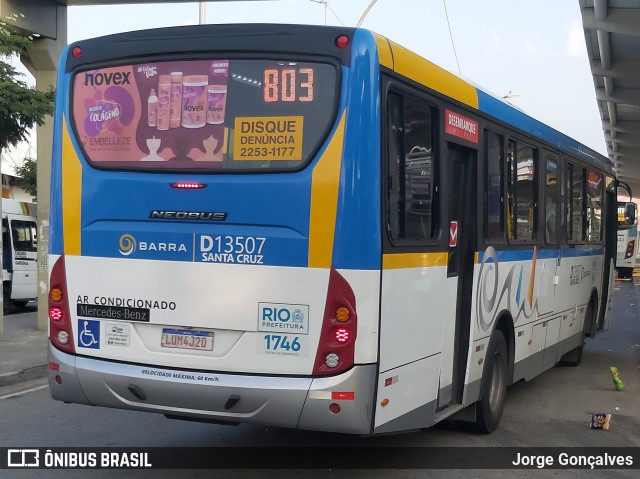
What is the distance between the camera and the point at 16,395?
9.00 metres

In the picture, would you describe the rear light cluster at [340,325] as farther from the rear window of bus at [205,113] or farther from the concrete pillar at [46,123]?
the concrete pillar at [46,123]

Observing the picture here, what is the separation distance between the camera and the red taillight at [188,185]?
5258mm

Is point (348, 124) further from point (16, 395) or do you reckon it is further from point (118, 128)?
point (16, 395)

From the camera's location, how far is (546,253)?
900 cm

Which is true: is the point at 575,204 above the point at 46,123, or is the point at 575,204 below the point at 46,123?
below

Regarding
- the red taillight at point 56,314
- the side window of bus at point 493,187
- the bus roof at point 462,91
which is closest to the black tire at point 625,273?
the bus roof at point 462,91

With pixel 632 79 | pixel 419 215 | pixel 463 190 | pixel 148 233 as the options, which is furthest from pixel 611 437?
pixel 632 79

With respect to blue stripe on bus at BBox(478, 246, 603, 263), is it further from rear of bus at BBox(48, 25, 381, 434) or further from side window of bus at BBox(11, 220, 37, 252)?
side window of bus at BBox(11, 220, 37, 252)

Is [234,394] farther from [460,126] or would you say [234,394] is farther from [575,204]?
[575,204]

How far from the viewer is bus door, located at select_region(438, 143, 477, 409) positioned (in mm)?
6184

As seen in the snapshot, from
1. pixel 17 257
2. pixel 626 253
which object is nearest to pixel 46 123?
pixel 17 257

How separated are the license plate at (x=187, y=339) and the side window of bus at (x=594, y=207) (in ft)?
24.9

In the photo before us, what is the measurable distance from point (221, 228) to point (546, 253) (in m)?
5.04

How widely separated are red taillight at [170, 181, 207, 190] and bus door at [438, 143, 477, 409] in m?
1.93
